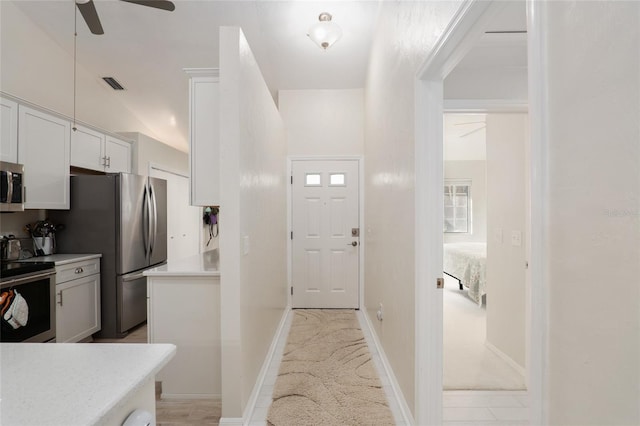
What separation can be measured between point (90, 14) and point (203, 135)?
1.45 meters

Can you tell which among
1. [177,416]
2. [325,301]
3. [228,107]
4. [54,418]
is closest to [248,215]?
[228,107]

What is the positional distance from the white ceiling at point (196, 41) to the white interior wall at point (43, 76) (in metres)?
0.13

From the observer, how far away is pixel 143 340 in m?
3.09

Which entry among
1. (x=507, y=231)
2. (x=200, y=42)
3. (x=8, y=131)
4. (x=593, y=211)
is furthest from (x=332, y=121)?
(x=593, y=211)

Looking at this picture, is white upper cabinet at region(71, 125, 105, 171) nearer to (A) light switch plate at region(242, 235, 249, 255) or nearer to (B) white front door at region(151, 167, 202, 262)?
(B) white front door at region(151, 167, 202, 262)

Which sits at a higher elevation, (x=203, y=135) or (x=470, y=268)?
(x=203, y=135)

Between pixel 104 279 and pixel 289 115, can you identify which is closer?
pixel 104 279

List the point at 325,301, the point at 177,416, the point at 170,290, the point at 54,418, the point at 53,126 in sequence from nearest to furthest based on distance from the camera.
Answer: the point at 54,418 → the point at 177,416 → the point at 170,290 → the point at 53,126 → the point at 325,301

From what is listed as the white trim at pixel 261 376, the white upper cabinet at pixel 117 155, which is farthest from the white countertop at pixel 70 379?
the white upper cabinet at pixel 117 155

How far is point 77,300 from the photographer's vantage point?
2881 millimetres

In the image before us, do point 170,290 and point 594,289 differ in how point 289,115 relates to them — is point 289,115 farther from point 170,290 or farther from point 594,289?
point 594,289

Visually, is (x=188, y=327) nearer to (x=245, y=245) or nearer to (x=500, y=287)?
(x=245, y=245)

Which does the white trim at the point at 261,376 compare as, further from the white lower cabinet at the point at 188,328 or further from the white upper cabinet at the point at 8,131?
the white upper cabinet at the point at 8,131

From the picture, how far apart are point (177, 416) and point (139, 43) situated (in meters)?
3.62
